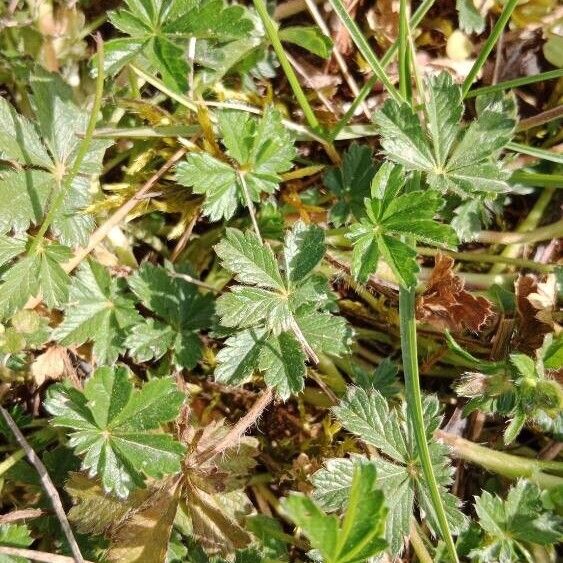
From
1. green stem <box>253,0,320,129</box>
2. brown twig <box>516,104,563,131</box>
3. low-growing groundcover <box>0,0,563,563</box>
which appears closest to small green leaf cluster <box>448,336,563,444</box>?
low-growing groundcover <box>0,0,563,563</box>

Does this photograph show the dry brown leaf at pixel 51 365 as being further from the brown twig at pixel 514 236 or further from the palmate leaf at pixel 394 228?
the brown twig at pixel 514 236

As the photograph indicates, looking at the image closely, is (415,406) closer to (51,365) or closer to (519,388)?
(519,388)

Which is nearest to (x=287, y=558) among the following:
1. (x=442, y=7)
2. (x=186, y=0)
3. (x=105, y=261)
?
(x=105, y=261)

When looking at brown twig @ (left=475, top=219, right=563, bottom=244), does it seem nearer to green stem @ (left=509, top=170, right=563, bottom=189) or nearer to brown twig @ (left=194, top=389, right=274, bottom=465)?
green stem @ (left=509, top=170, right=563, bottom=189)

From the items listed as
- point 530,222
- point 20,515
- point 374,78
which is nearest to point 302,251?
point 374,78

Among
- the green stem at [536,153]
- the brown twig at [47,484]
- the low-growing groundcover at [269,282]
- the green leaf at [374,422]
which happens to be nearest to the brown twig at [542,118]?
the low-growing groundcover at [269,282]

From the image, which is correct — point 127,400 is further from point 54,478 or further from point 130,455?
point 54,478
